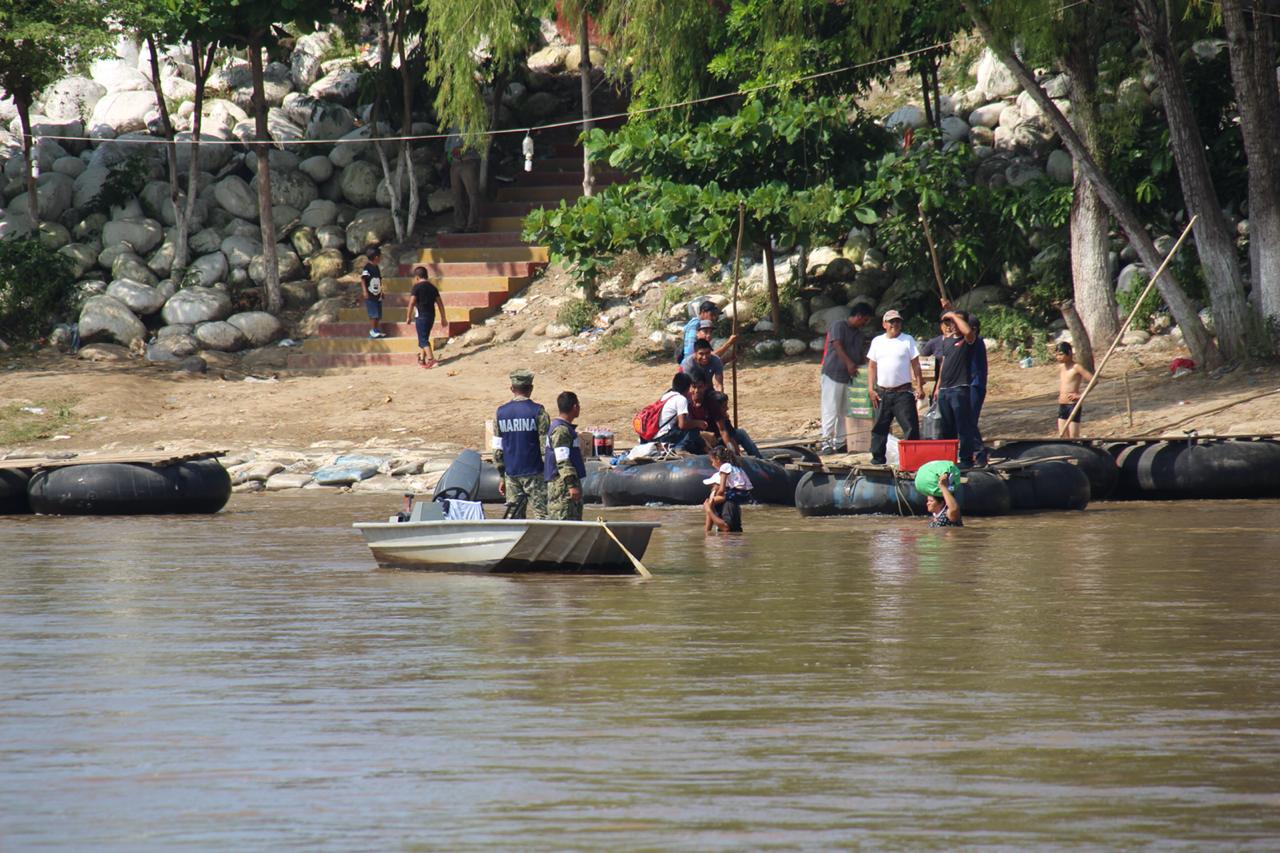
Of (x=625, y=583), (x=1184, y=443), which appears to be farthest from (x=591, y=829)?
(x=1184, y=443)

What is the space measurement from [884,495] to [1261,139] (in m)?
9.25

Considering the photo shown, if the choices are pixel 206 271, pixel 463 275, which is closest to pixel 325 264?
pixel 206 271

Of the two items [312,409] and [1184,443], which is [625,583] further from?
[312,409]

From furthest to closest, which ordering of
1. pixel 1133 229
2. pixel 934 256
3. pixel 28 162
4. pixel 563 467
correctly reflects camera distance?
pixel 28 162 < pixel 1133 229 < pixel 934 256 < pixel 563 467

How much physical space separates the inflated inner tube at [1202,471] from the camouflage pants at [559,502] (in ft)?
26.7

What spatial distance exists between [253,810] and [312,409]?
21.0 metres

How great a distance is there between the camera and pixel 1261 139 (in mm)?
23062

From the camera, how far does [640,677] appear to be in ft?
28.3

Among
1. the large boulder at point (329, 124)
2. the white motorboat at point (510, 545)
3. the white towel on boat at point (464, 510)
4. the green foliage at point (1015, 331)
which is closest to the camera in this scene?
the white motorboat at point (510, 545)

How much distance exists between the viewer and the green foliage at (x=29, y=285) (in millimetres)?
30641

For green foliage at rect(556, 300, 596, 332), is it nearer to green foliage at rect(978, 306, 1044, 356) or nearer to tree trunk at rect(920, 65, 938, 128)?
tree trunk at rect(920, 65, 938, 128)

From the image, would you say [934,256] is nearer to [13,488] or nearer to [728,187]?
[728,187]

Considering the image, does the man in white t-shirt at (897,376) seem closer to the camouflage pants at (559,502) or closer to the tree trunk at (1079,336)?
the tree trunk at (1079,336)

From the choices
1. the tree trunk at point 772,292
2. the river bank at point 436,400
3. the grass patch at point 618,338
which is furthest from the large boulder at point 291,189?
the tree trunk at point 772,292
